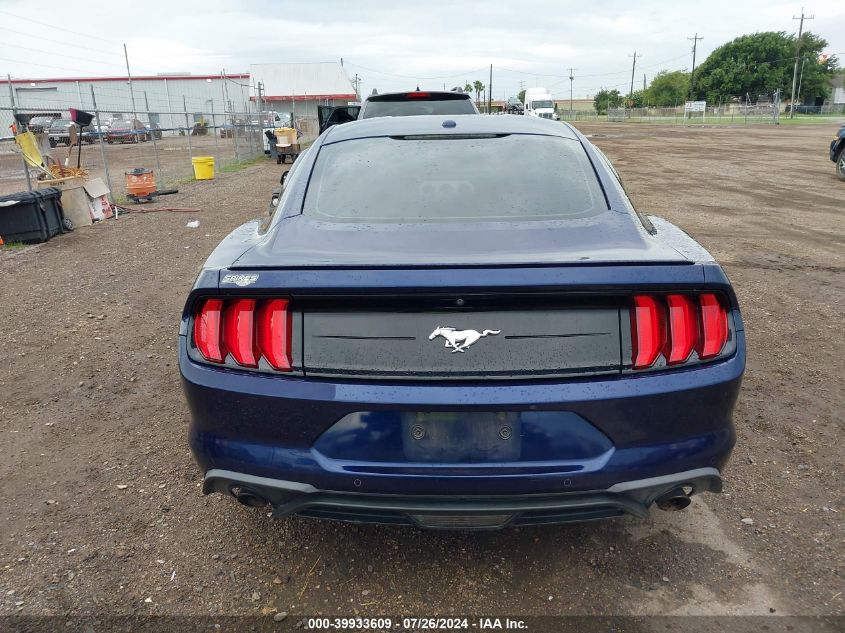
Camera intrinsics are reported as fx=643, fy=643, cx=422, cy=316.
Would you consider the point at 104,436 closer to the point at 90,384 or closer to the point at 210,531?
the point at 90,384

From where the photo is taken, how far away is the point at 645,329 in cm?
213

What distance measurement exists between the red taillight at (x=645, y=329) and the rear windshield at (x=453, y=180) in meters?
0.66

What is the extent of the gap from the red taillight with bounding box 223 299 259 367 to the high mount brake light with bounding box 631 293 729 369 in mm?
1284

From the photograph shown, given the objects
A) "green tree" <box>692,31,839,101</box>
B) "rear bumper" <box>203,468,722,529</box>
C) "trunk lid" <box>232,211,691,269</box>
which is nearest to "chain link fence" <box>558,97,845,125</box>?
"green tree" <box>692,31,839,101</box>

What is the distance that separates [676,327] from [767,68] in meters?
110

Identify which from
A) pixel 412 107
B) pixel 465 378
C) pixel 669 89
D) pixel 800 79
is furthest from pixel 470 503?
pixel 669 89

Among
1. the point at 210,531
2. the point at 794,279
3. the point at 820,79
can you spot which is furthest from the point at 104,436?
the point at 820,79

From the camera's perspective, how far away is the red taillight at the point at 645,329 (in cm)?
213

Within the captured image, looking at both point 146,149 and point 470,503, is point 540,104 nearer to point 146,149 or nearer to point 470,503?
point 146,149

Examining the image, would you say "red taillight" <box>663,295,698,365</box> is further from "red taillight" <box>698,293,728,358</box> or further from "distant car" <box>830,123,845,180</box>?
"distant car" <box>830,123,845,180</box>

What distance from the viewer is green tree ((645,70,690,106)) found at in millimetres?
113750

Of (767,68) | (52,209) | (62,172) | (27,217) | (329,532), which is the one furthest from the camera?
(767,68)

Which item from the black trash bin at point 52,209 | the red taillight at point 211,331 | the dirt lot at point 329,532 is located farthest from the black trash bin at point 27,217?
the red taillight at point 211,331

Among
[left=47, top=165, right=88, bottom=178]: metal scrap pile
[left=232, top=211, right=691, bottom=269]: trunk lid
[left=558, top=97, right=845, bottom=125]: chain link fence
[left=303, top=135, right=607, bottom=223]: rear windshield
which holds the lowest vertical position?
[left=558, top=97, right=845, bottom=125]: chain link fence
